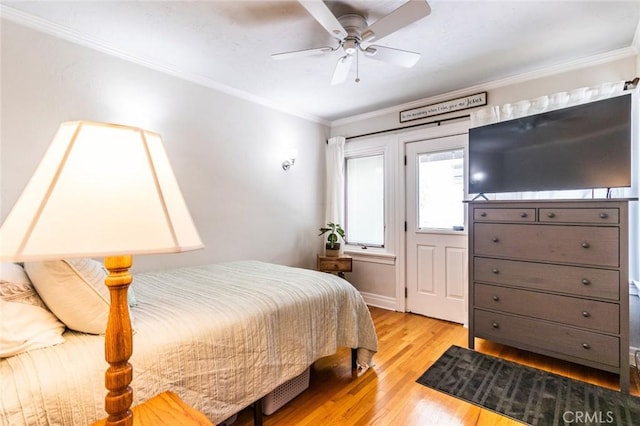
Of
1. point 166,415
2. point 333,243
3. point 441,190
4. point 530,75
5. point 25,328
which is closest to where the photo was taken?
point 166,415

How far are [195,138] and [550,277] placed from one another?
10.5ft

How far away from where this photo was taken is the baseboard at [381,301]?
3701mm

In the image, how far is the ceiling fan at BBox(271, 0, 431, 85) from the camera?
5.17 feet

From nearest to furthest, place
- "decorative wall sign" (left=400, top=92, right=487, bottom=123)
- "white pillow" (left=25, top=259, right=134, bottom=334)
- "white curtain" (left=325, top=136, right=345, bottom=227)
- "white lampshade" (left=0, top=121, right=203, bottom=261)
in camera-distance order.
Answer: "white lampshade" (left=0, top=121, right=203, bottom=261) < "white pillow" (left=25, top=259, right=134, bottom=334) < "decorative wall sign" (left=400, top=92, right=487, bottom=123) < "white curtain" (left=325, top=136, right=345, bottom=227)

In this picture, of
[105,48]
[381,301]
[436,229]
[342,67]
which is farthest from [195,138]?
[381,301]

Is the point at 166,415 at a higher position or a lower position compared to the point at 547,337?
higher

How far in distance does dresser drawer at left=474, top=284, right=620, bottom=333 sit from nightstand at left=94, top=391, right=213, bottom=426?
2.38 meters

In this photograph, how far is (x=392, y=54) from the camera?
6.77 ft

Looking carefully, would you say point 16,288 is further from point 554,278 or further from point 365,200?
point 365,200

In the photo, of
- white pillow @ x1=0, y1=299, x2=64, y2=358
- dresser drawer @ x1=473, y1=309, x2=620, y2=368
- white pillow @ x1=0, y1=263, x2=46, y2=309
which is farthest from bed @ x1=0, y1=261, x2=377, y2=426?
dresser drawer @ x1=473, y1=309, x2=620, y2=368

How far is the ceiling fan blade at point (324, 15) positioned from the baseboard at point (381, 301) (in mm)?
2971

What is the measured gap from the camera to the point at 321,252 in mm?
4133

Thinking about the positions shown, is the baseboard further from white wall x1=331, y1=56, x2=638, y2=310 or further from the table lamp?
the table lamp

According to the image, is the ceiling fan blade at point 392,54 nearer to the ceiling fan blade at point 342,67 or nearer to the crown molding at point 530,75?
the ceiling fan blade at point 342,67
